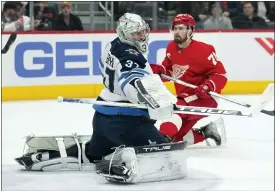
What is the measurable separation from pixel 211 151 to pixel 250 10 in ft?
10.5

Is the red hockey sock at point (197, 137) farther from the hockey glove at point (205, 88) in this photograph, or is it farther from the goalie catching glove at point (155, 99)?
the goalie catching glove at point (155, 99)

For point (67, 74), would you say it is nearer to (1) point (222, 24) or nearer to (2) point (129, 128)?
(1) point (222, 24)

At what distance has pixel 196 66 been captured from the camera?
4.36 metres

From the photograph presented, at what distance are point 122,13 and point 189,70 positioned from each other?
2688mm

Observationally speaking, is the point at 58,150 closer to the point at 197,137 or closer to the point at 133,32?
the point at 133,32

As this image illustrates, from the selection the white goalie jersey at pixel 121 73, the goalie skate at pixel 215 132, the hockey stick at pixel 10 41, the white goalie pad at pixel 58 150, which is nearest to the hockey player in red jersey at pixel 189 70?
the goalie skate at pixel 215 132

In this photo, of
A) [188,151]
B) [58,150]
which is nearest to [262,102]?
[188,151]

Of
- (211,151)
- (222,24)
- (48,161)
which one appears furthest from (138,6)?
(48,161)

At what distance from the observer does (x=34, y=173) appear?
3.79m

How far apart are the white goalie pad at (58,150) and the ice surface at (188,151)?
0.18 ft

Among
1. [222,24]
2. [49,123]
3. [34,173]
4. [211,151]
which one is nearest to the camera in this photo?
[34,173]

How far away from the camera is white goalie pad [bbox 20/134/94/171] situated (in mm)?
3820

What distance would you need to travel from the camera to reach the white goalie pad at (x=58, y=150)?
12.5 feet

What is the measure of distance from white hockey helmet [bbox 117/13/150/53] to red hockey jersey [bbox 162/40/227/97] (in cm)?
82
